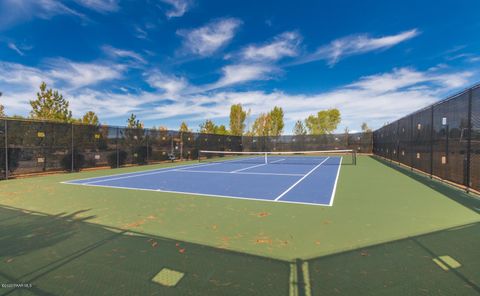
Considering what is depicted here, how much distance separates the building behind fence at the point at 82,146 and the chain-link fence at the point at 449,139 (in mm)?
14650

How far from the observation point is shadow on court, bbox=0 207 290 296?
221 centimetres

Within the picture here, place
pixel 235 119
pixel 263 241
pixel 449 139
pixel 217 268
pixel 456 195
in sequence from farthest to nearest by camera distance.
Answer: pixel 235 119, pixel 449 139, pixel 456 195, pixel 263 241, pixel 217 268

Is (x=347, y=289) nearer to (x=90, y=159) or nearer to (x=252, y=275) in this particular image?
(x=252, y=275)

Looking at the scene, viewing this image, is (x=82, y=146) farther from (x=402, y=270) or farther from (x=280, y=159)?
(x=280, y=159)

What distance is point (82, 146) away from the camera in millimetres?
12430

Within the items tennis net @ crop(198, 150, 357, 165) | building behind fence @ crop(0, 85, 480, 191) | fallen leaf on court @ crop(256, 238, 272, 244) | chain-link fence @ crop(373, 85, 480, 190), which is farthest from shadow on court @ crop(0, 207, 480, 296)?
tennis net @ crop(198, 150, 357, 165)

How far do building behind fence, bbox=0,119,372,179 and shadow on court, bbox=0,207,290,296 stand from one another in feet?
27.2

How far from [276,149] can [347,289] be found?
28801 millimetres

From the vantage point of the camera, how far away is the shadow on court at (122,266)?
2.21 metres

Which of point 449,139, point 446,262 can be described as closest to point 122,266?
point 446,262

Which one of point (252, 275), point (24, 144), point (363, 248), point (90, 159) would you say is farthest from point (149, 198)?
point (90, 159)

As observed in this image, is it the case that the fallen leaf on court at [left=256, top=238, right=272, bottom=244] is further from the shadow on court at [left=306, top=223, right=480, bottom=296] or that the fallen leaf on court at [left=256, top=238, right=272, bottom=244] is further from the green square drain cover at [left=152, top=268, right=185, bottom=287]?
the green square drain cover at [left=152, top=268, right=185, bottom=287]

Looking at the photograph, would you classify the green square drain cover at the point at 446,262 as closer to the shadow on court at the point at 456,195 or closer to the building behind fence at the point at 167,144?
the shadow on court at the point at 456,195

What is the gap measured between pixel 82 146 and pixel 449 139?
14958 mm
